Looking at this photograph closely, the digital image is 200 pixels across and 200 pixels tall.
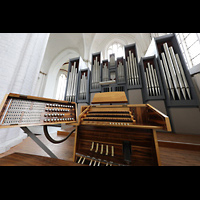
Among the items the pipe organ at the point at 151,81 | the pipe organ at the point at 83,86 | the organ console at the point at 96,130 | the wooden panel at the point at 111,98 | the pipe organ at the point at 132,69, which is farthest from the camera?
the pipe organ at the point at 83,86

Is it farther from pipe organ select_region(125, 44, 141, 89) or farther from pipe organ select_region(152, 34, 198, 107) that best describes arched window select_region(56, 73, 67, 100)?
pipe organ select_region(152, 34, 198, 107)

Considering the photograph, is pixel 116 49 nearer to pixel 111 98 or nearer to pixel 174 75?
pixel 174 75

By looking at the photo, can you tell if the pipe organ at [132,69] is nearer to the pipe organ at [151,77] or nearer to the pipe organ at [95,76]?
the pipe organ at [151,77]

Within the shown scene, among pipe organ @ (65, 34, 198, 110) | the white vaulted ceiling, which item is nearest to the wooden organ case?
pipe organ @ (65, 34, 198, 110)

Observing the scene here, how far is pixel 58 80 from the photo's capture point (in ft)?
28.2

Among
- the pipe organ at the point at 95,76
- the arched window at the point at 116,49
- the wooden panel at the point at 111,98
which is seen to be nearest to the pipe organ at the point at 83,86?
the pipe organ at the point at 95,76

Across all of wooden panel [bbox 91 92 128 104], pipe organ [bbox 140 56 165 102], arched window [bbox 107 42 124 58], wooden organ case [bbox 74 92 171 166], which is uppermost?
arched window [bbox 107 42 124 58]

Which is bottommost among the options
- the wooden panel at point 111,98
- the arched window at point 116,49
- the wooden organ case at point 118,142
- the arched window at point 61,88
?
the wooden organ case at point 118,142

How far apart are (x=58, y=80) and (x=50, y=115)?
9.17m

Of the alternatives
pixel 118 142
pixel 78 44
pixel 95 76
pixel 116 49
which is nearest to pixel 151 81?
pixel 95 76

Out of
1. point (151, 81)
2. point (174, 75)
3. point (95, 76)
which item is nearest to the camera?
point (174, 75)
